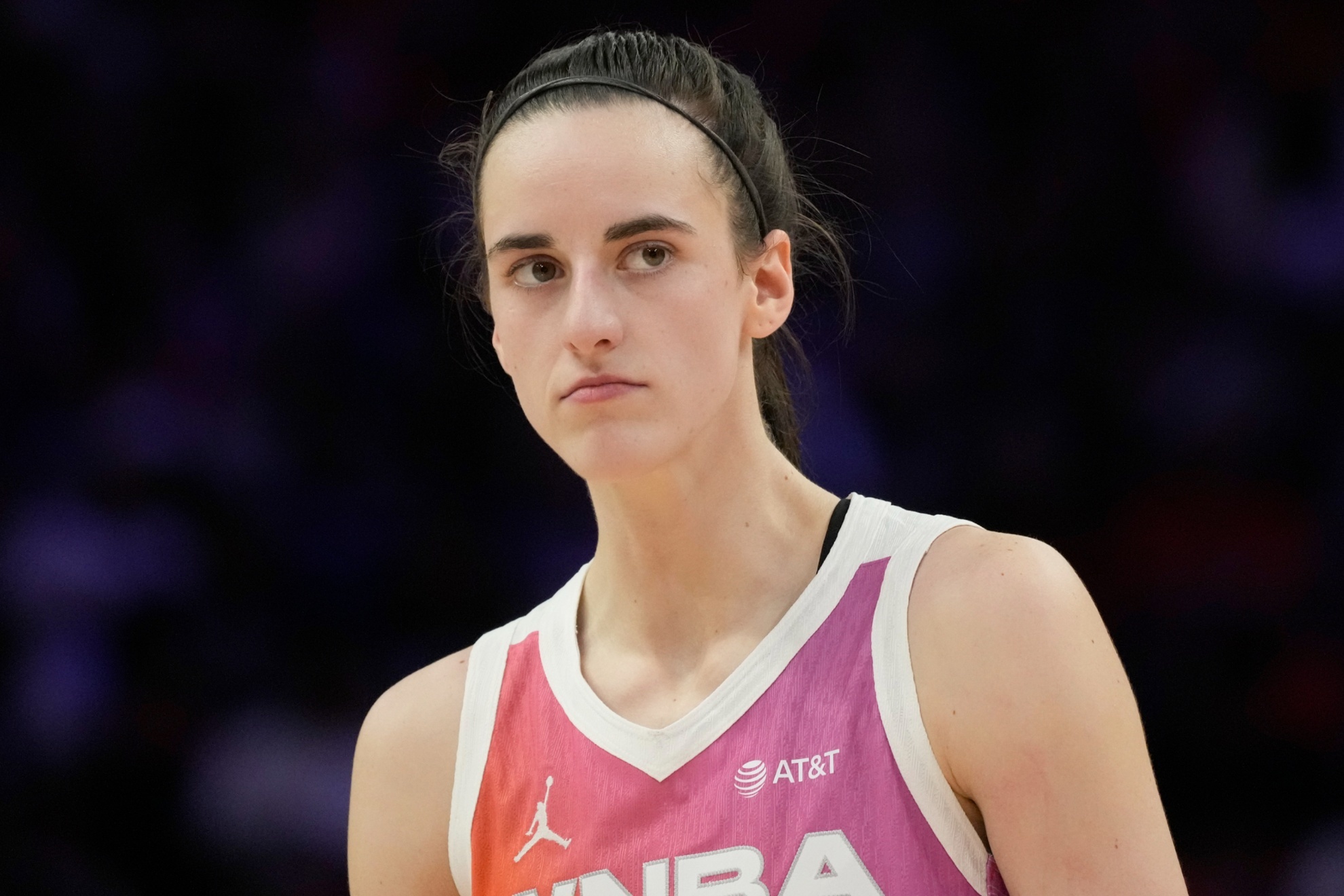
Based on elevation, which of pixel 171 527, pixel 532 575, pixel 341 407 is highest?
pixel 341 407

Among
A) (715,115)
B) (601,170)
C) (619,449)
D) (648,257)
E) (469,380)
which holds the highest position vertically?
(469,380)

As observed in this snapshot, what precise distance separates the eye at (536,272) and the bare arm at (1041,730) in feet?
2.30

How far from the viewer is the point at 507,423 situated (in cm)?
407

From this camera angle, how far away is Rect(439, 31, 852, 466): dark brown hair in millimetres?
2297

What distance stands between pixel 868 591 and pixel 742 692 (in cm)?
22

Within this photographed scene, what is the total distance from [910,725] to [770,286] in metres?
0.72

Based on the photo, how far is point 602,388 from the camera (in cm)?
211

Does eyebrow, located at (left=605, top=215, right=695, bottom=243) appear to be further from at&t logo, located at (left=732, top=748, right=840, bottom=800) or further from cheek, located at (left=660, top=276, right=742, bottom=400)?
at&t logo, located at (left=732, top=748, right=840, bottom=800)

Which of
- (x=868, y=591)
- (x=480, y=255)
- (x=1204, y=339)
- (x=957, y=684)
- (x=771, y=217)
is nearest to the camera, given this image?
(x=957, y=684)

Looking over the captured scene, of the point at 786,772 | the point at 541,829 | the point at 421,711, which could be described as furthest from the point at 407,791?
the point at 786,772

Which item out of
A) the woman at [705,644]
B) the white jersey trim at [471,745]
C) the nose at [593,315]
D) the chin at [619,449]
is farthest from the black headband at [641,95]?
the white jersey trim at [471,745]

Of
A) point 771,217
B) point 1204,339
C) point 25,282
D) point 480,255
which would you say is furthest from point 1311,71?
point 25,282

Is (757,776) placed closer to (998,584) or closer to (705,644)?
(705,644)

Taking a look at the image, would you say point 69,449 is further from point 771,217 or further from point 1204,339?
point 1204,339
